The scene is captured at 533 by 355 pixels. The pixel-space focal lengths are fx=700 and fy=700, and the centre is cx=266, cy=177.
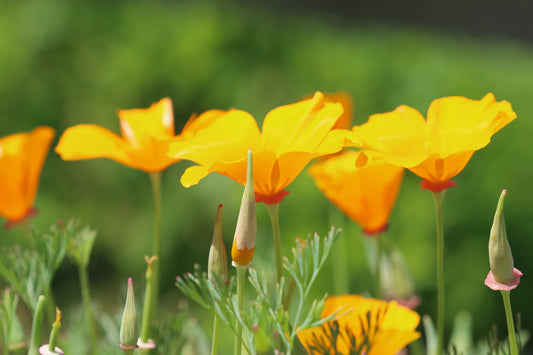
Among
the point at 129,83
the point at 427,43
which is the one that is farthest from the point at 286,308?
the point at 427,43

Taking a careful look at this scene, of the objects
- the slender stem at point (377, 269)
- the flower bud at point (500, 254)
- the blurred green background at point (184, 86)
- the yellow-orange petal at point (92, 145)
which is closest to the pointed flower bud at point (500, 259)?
the flower bud at point (500, 254)

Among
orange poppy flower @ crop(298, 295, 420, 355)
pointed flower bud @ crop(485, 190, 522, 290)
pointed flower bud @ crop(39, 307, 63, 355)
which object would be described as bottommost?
orange poppy flower @ crop(298, 295, 420, 355)

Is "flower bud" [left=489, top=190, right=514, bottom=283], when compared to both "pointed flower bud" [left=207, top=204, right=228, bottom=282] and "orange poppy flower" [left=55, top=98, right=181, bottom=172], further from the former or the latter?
"orange poppy flower" [left=55, top=98, right=181, bottom=172]

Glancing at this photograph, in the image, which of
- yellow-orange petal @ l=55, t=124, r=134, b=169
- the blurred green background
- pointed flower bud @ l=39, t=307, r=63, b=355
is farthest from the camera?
the blurred green background

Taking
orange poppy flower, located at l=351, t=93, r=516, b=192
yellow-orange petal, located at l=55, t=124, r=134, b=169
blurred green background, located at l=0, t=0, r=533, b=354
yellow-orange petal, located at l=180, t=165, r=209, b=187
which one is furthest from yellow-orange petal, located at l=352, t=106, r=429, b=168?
blurred green background, located at l=0, t=0, r=533, b=354

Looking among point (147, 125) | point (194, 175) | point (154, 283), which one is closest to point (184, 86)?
point (147, 125)

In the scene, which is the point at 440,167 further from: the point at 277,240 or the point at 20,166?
the point at 20,166
